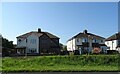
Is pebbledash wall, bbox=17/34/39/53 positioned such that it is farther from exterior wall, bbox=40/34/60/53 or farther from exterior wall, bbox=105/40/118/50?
exterior wall, bbox=105/40/118/50

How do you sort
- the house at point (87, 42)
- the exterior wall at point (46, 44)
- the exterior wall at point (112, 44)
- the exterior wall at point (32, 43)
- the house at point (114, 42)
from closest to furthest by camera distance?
the exterior wall at point (46, 44) < the exterior wall at point (32, 43) < the house at point (87, 42) < the house at point (114, 42) < the exterior wall at point (112, 44)

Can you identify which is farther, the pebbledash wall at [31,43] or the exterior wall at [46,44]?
the pebbledash wall at [31,43]

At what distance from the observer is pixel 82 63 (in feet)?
108

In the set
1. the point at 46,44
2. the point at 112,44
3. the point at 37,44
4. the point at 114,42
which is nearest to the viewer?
the point at 37,44

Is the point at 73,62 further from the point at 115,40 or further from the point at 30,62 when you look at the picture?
the point at 115,40

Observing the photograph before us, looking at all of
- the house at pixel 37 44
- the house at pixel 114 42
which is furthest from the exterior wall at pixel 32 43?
the house at pixel 114 42

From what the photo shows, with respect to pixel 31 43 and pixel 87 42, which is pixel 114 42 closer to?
pixel 87 42

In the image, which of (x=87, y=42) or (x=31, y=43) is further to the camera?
(x=87, y=42)

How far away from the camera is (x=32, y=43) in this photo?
71938 mm

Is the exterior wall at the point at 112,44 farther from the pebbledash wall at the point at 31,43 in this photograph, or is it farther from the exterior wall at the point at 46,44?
the pebbledash wall at the point at 31,43

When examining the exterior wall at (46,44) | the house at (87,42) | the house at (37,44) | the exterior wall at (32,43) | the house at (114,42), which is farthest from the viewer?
the house at (114,42)

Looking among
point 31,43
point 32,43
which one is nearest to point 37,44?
point 32,43

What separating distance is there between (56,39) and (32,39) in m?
7.79

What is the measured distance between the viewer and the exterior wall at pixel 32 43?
234 feet
